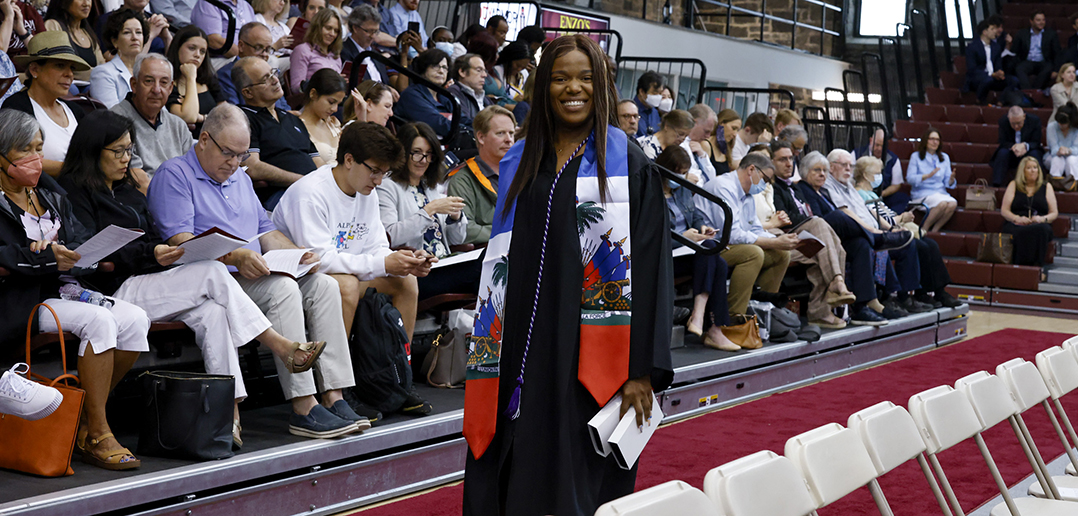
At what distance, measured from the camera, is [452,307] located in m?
4.79

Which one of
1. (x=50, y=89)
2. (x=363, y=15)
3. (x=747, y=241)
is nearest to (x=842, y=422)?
(x=747, y=241)

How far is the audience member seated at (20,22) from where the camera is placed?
15.9 feet

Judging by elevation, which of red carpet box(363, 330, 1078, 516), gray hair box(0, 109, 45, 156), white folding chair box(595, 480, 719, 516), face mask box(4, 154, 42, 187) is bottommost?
red carpet box(363, 330, 1078, 516)

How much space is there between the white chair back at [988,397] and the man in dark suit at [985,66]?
12499 millimetres

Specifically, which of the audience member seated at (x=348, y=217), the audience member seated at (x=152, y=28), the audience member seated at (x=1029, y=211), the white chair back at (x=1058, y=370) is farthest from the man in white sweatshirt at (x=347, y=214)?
the audience member seated at (x=1029, y=211)

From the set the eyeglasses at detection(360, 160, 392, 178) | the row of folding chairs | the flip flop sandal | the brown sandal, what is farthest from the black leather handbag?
the row of folding chairs

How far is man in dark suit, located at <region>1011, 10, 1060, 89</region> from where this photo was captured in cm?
1422

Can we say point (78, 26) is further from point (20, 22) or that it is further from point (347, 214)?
point (347, 214)

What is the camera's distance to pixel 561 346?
7.49ft

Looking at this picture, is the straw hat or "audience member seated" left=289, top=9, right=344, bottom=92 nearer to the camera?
the straw hat

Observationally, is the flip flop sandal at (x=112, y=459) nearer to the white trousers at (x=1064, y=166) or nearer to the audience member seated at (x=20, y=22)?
the audience member seated at (x=20, y=22)

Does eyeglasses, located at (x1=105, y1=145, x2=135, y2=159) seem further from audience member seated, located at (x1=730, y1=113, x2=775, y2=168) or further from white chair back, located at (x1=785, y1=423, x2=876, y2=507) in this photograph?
audience member seated, located at (x1=730, y1=113, x2=775, y2=168)

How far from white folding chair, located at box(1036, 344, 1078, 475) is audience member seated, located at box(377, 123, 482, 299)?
7.68ft

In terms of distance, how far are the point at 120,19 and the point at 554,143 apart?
363 centimetres
